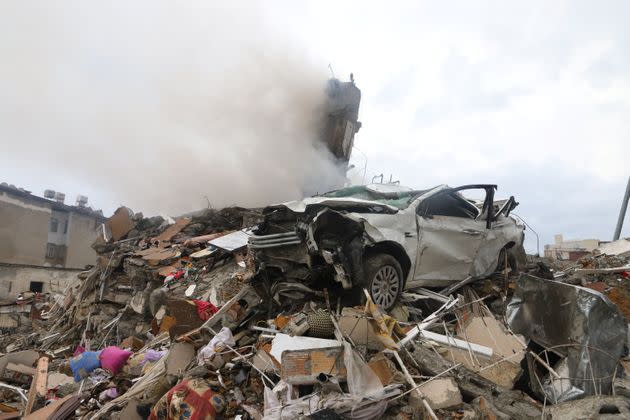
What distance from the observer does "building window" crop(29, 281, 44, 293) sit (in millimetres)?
21500

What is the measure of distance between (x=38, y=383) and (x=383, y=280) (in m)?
4.73

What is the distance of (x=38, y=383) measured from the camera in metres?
5.52

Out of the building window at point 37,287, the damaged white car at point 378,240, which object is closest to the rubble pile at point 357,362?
the damaged white car at point 378,240

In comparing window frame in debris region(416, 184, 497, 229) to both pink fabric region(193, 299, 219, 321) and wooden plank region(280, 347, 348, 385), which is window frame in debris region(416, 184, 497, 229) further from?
pink fabric region(193, 299, 219, 321)

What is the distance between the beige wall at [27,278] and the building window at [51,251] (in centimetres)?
547

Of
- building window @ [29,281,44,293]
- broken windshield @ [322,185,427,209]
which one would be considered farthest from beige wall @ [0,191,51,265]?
broken windshield @ [322,185,427,209]

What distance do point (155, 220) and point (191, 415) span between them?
30.4 feet

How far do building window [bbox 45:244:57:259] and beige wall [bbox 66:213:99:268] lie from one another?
0.76m

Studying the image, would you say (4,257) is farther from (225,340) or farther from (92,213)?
(225,340)

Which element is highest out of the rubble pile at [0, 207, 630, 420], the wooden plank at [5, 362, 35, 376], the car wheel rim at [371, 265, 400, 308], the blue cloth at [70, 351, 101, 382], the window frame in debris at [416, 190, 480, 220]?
the window frame in debris at [416, 190, 480, 220]

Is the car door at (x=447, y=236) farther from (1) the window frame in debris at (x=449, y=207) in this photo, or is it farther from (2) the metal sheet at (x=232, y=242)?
(2) the metal sheet at (x=232, y=242)

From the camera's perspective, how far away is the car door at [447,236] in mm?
5511

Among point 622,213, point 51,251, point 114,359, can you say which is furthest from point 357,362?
point 51,251

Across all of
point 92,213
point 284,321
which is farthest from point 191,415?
point 92,213
